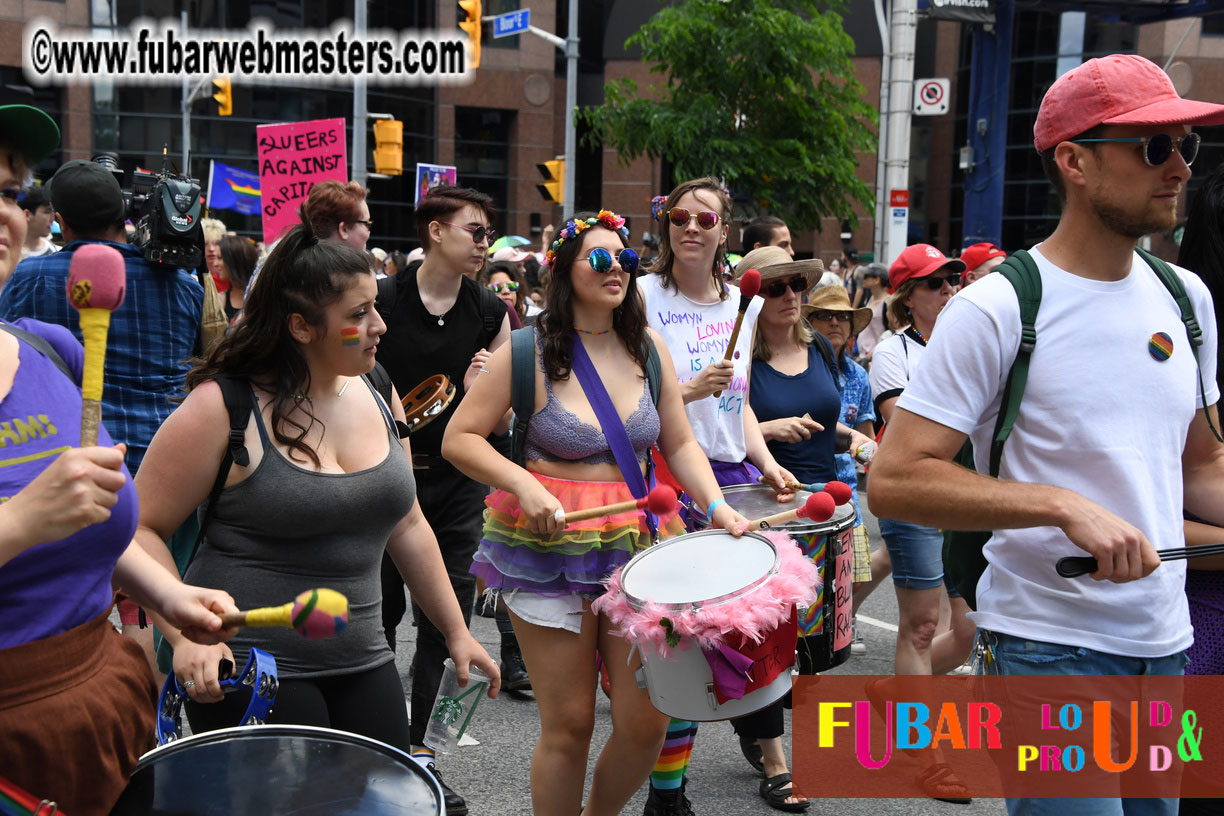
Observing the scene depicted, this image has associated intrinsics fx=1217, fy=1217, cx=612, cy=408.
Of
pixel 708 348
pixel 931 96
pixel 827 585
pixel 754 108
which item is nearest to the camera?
pixel 827 585

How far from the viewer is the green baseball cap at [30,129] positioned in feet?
6.42

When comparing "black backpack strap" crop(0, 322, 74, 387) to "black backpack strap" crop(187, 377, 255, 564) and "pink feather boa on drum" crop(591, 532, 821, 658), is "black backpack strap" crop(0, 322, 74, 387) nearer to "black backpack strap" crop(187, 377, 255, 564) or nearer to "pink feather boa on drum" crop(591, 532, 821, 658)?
"black backpack strap" crop(187, 377, 255, 564)

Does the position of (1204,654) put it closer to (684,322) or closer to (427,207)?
(684,322)

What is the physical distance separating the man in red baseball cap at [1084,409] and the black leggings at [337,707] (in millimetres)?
1239

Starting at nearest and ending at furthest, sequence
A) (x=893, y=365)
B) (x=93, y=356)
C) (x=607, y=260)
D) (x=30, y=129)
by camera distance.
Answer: (x=93, y=356)
(x=30, y=129)
(x=607, y=260)
(x=893, y=365)

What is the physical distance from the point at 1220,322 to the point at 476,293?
3036mm

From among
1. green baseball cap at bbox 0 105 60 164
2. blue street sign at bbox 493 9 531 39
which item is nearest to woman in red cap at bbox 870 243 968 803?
green baseball cap at bbox 0 105 60 164

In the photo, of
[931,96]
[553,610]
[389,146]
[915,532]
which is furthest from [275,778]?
[931,96]

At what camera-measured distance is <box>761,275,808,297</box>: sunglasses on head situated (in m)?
5.07

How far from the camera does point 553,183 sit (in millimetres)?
23141

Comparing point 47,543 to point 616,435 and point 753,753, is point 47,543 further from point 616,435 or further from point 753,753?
point 753,753

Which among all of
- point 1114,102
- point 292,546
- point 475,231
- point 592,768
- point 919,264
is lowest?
point 592,768

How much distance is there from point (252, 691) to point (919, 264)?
12.4ft

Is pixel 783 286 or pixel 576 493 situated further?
pixel 783 286
